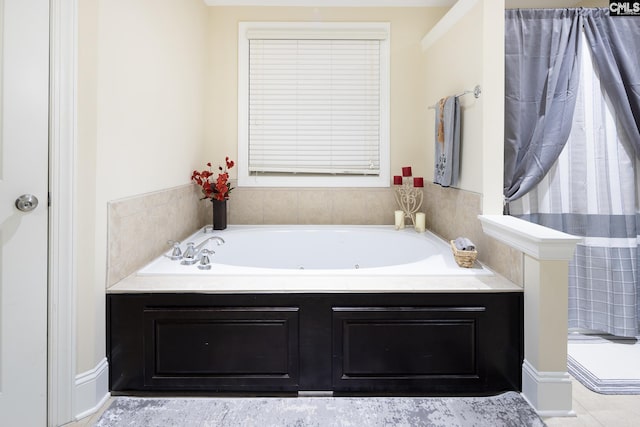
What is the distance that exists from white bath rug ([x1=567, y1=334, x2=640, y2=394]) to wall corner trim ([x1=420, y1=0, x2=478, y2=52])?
2.10 meters

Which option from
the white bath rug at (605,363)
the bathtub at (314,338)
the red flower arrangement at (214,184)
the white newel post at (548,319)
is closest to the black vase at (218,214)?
the red flower arrangement at (214,184)

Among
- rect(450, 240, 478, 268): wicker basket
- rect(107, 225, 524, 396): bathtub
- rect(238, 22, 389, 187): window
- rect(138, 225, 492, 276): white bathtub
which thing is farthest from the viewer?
rect(238, 22, 389, 187): window

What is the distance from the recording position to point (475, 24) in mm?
2371

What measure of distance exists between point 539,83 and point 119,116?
7.73 ft

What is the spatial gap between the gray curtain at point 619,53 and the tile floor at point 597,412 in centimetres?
148

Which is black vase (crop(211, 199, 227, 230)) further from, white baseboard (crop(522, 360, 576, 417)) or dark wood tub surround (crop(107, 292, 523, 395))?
white baseboard (crop(522, 360, 576, 417))

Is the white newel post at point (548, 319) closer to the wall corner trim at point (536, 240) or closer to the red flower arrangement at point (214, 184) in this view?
the wall corner trim at point (536, 240)

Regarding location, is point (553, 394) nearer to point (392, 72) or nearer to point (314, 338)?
point (314, 338)

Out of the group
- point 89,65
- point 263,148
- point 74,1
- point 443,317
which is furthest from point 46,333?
point 263,148

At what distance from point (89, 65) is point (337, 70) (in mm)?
2108

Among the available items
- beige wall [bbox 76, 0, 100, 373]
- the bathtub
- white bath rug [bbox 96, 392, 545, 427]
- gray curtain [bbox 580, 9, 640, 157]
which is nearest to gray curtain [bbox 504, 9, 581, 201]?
gray curtain [bbox 580, 9, 640, 157]

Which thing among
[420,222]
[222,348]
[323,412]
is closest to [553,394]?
[323,412]

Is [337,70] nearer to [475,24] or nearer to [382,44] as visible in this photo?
[382,44]

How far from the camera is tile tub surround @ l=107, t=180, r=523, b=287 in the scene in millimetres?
2000
